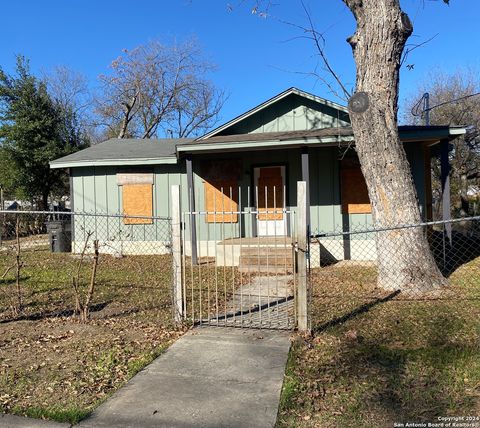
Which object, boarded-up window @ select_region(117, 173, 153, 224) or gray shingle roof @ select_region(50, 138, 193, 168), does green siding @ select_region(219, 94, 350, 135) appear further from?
boarded-up window @ select_region(117, 173, 153, 224)

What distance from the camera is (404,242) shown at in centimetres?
677

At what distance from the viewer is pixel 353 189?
11289 mm

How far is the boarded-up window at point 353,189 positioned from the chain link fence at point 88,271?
15.0ft

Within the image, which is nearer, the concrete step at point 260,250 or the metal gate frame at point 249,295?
the metal gate frame at point 249,295

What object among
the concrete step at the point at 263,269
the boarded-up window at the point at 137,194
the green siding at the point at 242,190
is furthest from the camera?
the boarded-up window at the point at 137,194

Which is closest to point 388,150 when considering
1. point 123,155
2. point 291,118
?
point 291,118

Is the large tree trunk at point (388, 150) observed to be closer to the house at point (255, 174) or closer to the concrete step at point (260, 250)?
the house at point (255, 174)

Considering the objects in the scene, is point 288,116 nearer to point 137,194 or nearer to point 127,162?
point 127,162

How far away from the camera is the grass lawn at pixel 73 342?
3.57m

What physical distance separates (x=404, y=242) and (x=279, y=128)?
5999 mm

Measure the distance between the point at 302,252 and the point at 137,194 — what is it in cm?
891

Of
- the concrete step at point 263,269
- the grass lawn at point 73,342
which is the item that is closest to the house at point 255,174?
the concrete step at point 263,269

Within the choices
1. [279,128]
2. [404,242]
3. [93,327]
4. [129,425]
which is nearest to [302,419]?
[129,425]

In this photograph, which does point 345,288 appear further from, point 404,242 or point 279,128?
point 279,128
